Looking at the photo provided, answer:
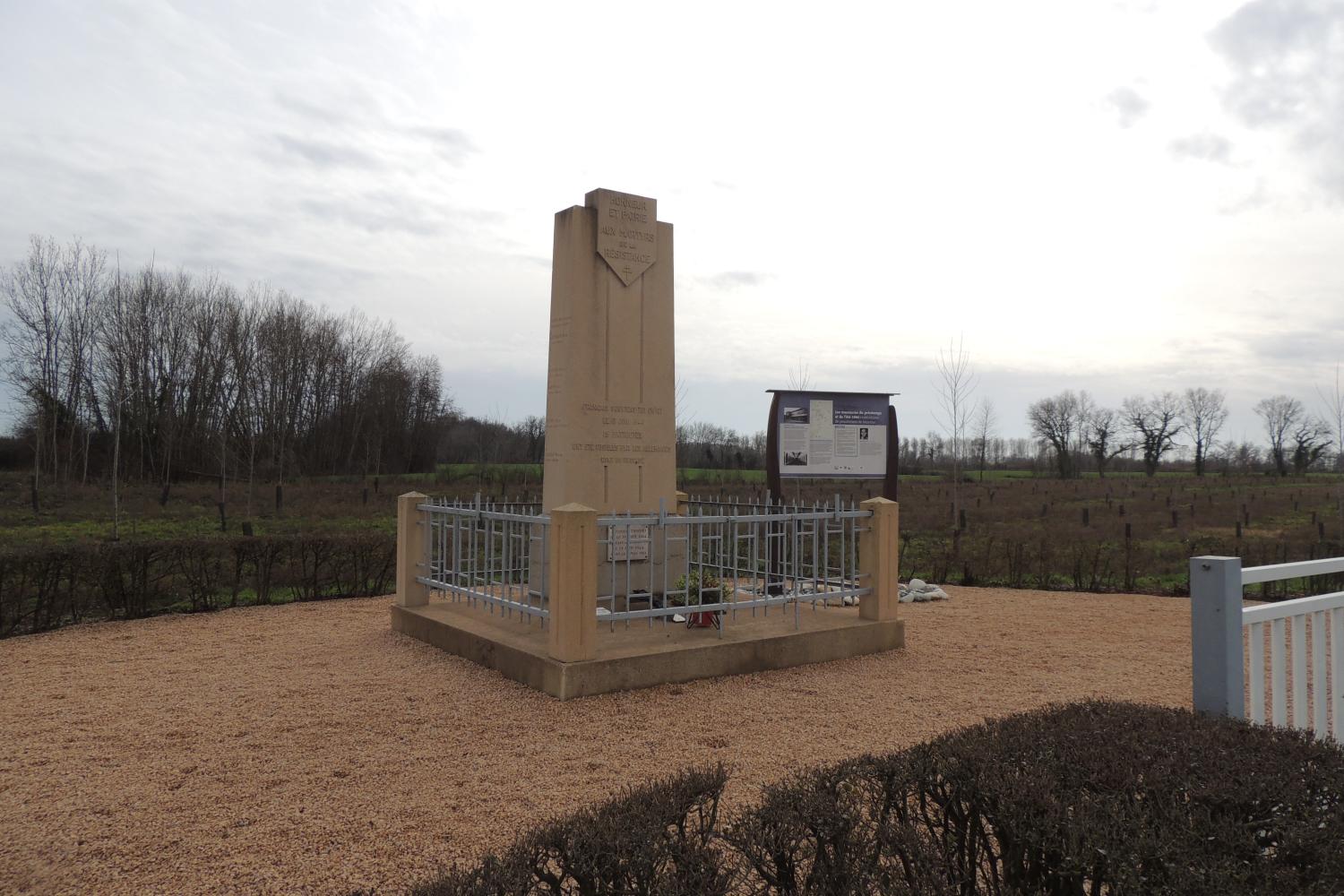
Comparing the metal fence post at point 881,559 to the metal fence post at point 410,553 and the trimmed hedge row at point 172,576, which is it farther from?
the trimmed hedge row at point 172,576

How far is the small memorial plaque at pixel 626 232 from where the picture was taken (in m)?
7.48

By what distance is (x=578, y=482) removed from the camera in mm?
7258

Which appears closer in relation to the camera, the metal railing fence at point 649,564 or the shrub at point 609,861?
the shrub at point 609,861

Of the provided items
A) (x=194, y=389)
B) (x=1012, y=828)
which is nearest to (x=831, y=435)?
(x=1012, y=828)

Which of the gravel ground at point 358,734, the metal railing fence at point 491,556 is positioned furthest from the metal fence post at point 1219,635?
the metal railing fence at point 491,556

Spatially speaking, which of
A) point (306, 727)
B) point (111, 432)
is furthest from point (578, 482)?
point (111, 432)

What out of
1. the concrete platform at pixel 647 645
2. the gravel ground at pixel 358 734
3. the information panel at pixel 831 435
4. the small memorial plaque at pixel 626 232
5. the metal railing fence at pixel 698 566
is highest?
the small memorial plaque at pixel 626 232

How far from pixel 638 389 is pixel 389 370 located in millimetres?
33948

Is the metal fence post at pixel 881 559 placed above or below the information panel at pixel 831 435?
below

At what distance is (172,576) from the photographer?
9.48 metres

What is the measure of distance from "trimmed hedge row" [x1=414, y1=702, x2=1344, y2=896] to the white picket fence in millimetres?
632

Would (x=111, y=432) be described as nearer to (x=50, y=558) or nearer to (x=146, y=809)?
(x=50, y=558)

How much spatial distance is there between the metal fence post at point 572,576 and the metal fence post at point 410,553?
262 centimetres

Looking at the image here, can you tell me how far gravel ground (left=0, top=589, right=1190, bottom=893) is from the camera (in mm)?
3205
